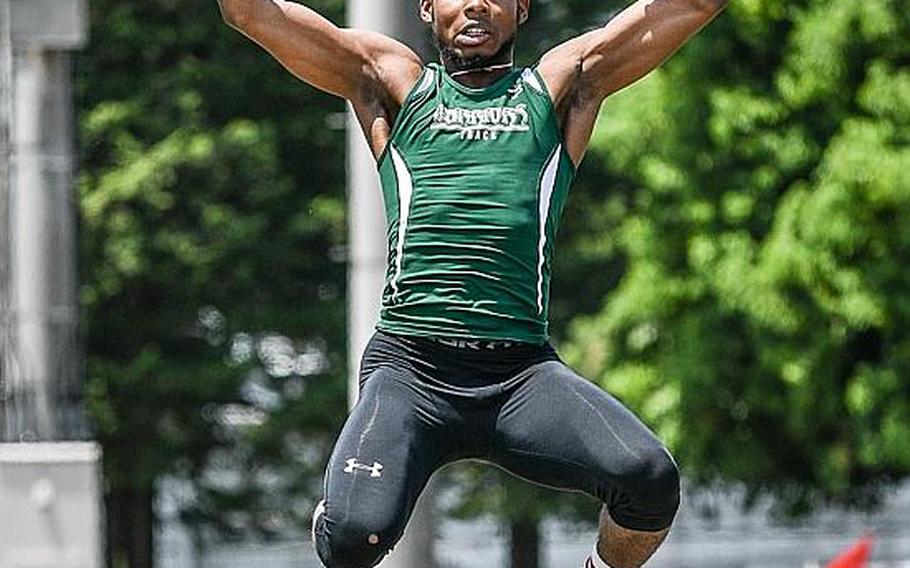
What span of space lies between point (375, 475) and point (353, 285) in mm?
4593

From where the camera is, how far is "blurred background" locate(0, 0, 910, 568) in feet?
45.5

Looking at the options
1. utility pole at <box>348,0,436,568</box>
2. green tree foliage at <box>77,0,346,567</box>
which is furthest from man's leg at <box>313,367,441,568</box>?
green tree foliage at <box>77,0,346,567</box>

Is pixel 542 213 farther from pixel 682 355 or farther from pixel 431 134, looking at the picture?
pixel 682 355

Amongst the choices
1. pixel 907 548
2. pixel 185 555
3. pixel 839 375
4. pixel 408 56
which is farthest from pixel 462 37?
pixel 907 548

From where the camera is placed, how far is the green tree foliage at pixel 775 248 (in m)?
17.2

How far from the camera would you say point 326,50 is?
6.26 m

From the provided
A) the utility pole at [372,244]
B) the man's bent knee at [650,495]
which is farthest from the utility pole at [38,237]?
the man's bent knee at [650,495]

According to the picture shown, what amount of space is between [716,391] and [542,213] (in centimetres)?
1285

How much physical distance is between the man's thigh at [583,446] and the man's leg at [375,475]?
8.6 inches

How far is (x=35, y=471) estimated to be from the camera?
489 inches

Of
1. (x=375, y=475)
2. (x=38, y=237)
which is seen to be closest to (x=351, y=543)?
(x=375, y=475)

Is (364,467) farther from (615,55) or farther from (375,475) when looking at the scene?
(615,55)

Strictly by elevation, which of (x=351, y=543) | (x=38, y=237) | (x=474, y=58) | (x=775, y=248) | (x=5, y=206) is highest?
(x=474, y=58)

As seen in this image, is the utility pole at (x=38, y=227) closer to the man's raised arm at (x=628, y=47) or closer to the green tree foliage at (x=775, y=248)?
the green tree foliage at (x=775, y=248)
